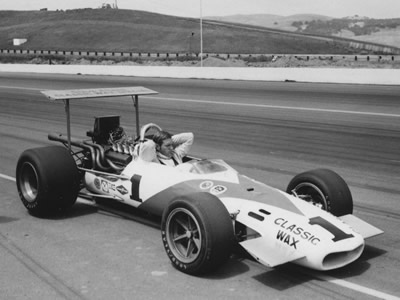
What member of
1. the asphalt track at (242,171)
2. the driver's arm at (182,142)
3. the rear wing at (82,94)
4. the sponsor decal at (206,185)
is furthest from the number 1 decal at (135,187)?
the rear wing at (82,94)

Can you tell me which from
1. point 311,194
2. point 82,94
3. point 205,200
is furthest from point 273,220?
point 82,94

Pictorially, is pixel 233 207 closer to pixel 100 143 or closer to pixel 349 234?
pixel 349 234

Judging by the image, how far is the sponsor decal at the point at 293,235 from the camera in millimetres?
5594

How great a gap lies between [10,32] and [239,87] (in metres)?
87.7

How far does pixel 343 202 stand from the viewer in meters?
6.86

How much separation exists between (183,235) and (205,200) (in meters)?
0.46

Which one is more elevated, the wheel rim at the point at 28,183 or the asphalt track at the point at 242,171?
the wheel rim at the point at 28,183

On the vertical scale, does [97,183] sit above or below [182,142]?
below

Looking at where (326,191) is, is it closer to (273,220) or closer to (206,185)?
(273,220)

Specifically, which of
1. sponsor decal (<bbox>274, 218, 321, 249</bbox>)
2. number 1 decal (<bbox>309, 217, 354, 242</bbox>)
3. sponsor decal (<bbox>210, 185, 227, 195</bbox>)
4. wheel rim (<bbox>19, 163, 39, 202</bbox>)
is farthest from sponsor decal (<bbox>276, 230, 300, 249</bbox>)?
wheel rim (<bbox>19, 163, 39, 202</bbox>)

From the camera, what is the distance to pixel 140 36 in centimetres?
9725

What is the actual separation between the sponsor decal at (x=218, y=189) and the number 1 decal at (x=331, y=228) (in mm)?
1114

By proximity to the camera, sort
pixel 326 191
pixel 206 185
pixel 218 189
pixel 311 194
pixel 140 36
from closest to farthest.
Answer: pixel 218 189
pixel 206 185
pixel 326 191
pixel 311 194
pixel 140 36

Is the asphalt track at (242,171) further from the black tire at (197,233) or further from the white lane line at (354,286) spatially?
the black tire at (197,233)
